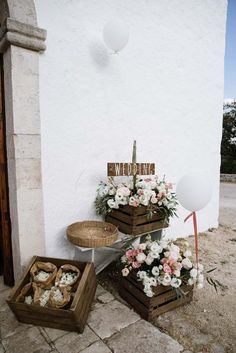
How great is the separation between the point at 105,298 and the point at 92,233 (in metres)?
0.66

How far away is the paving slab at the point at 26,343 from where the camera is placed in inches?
70.5

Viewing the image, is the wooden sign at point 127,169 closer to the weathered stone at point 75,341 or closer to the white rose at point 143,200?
the white rose at point 143,200

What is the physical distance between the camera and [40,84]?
2459 mm

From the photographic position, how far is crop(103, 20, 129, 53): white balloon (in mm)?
2564

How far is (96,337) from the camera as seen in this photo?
1.92 metres

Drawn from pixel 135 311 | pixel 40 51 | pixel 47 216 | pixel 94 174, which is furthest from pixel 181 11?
pixel 135 311

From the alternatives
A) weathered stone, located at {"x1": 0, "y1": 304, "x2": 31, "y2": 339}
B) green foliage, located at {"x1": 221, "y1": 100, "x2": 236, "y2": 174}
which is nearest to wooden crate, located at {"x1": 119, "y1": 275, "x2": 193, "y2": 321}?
weathered stone, located at {"x1": 0, "y1": 304, "x2": 31, "y2": 339}

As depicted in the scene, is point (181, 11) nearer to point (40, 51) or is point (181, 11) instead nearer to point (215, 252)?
point (40, 51)

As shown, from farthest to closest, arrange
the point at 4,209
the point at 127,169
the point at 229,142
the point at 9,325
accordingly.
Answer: the point at 229,142, the point at 127,169, the point at 4,209, the point at 9,325

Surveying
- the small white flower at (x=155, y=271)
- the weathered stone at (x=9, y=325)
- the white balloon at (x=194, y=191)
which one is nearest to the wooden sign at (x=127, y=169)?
the white balloon at (x=194, y=191)

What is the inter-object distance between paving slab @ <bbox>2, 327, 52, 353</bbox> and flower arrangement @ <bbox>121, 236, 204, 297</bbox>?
2.78 feet

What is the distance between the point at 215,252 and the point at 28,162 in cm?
292

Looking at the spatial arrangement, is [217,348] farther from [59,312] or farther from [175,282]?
[59,312]

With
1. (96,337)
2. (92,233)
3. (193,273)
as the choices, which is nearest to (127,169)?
(92,233)
